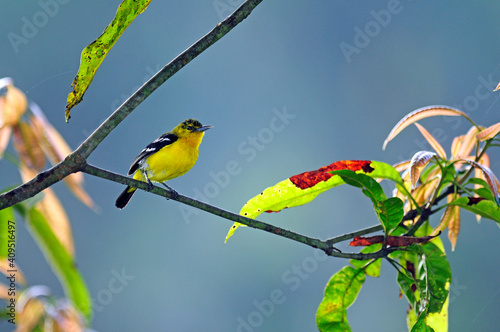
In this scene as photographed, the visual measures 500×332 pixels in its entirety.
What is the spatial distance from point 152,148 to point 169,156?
0.14m

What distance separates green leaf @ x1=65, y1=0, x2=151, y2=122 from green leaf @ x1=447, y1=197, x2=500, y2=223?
98 cm

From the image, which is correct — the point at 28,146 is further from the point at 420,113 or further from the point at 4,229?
the point at 420,113

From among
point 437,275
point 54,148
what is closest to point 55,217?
point 54,148

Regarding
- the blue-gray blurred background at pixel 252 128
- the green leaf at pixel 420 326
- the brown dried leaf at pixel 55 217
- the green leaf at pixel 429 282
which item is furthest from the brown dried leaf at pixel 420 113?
the blue-gray blurred background at pixel 252 128

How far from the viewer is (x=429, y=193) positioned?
1.68 metres

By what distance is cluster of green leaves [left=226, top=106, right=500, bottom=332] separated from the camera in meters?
1.28

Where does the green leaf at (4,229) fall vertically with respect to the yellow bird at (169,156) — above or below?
above

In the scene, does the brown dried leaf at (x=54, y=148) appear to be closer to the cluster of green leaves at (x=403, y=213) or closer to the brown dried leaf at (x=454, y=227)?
the cluster of green leaves at (x=403, y=213)

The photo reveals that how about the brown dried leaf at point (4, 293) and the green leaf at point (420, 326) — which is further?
the brown dried leaf at point (4, 293)

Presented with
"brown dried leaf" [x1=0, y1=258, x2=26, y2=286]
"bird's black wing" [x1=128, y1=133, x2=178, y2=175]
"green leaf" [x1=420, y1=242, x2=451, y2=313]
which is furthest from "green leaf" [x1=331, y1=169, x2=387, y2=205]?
"bird's black wing" [x1=128, y1=133, x2=178, y2=175]

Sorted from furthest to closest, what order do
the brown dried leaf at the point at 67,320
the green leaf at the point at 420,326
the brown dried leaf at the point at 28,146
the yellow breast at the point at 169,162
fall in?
1. the yellow breast at the point at 169,162
2. the brown dried leaf at the point at 67,320
3. the brown dried leaf at the point at 28,146
4. the green leaf at the point at 420,326

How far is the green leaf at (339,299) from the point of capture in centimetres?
135

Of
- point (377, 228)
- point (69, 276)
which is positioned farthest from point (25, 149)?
point (377, 228)

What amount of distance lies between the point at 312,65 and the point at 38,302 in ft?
128
